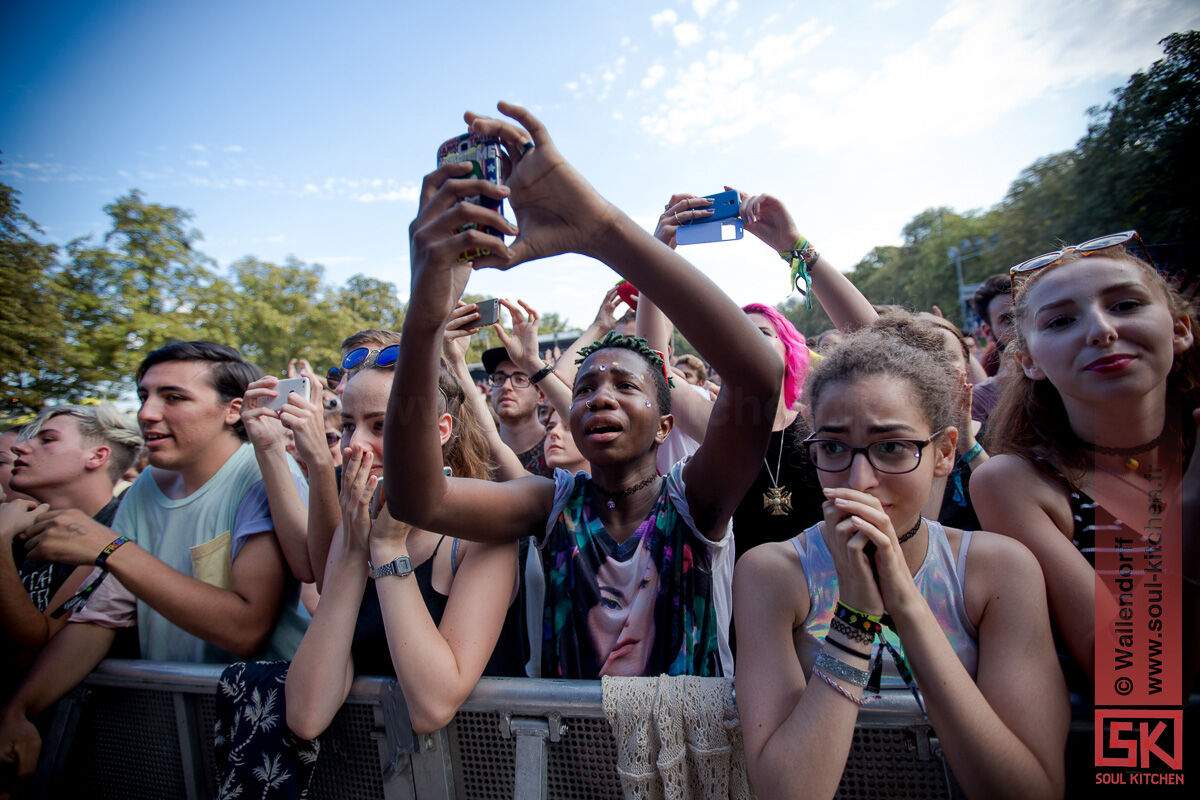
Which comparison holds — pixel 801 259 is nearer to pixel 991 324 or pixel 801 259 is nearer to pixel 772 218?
pixel 772 218

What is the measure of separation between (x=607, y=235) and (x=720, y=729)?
1283mm

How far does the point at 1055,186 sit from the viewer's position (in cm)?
2450

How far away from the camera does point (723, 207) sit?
251cm

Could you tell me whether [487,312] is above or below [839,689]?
above

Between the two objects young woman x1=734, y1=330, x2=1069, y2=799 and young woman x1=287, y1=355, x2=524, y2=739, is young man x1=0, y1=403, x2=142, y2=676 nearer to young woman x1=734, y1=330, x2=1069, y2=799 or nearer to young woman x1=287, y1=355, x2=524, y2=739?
young woman x1=287, y1=355, x2=524, y2=739

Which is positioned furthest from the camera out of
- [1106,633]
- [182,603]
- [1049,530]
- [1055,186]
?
[1055,186]

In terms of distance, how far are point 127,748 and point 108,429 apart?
1.89 m

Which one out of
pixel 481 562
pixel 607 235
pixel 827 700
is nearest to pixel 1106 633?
pixel 827 700

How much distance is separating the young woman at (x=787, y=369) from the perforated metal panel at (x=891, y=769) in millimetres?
1196

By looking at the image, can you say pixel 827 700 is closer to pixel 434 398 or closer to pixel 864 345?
pixel 864 345

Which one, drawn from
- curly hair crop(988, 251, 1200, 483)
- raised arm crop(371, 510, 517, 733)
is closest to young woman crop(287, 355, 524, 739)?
raised arm crop(371, 510, 517, 733)

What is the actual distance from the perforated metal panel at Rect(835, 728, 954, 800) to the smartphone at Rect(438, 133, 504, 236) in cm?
151

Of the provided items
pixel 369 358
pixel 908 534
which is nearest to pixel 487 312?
pixel 369 358

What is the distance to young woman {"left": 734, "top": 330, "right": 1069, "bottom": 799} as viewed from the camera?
1275mm
